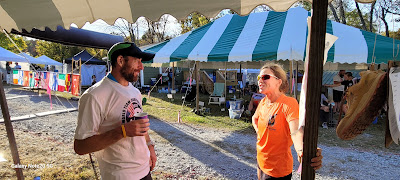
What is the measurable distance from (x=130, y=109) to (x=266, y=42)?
5.51 metres

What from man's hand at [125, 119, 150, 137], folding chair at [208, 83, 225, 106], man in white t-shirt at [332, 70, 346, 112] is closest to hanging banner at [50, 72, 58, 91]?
folding chair at [208, 83, 225, 106]

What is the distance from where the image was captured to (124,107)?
176 centimetres

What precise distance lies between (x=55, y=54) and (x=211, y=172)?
3925 centimetres

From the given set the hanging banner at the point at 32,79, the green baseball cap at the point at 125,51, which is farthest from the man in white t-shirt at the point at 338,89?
the hanging banner at the point at 32,79

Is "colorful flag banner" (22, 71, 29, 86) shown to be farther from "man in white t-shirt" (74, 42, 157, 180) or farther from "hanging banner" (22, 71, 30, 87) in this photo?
"man in white t-shirt" (74, 42, 157, 180)

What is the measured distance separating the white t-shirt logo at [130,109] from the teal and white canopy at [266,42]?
15.7 ft

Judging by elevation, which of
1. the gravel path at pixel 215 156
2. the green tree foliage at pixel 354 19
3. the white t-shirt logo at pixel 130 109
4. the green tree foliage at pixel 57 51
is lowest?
the gravel path at pixel 215 156

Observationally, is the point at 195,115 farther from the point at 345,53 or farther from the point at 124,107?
the point at 124,107

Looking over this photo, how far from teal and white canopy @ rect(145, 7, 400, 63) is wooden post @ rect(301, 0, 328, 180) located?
486cm

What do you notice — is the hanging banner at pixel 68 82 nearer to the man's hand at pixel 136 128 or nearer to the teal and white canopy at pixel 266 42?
the teal and white canopy at pixel 266 42

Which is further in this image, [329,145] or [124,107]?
[329,145]

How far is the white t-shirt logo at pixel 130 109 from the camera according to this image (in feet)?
5.73

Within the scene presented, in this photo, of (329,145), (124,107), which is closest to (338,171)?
(329,145)

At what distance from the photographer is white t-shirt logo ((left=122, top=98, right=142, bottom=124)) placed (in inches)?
68.7
